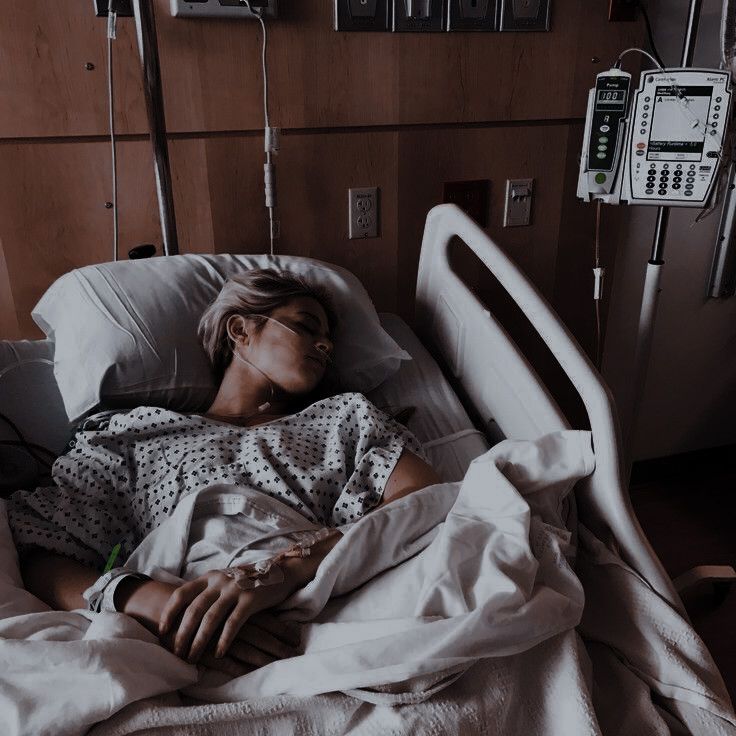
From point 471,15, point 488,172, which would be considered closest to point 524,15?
point 471,15

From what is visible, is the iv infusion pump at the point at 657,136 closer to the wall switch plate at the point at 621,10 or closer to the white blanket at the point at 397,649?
the wall switch plate at the point at 621,10

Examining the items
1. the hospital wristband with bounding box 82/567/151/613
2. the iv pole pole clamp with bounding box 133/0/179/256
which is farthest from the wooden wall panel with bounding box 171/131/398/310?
the hospital wristband with bounding box 82/567/151/613

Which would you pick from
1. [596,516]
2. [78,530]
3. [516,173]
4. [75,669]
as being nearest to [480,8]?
[516,173]

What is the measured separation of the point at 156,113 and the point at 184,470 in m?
0.81

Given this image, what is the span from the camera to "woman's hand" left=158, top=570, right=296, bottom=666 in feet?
2.94

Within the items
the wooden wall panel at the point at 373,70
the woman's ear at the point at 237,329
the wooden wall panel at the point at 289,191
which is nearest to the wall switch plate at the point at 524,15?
the wooden wall panel at the point at 373,70

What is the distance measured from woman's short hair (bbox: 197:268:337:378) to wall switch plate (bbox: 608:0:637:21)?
45.5 inches

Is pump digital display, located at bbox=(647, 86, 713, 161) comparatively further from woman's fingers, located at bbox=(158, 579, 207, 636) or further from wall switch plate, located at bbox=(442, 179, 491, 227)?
woman's fingers, located at bbox=(158, 579, 207, 636)

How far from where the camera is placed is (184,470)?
1206 millimetres

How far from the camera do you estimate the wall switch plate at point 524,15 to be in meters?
1.81

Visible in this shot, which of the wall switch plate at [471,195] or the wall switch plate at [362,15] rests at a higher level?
the wall switch plate at [362,15]

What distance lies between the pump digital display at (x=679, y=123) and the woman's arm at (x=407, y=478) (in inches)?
31.9

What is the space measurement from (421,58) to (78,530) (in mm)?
1401

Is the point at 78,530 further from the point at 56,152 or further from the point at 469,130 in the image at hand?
the point at 469,130
